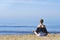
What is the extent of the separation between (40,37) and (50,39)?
53.9 inches

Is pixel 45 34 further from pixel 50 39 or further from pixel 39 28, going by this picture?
pixel 50 39

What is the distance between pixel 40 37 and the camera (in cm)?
1966

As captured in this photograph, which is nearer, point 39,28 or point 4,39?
point 4,39

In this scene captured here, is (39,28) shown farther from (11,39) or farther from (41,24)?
(11,39)

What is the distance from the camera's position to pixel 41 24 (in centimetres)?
2033

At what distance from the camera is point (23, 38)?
19031mm

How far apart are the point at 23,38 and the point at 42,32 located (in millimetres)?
1773

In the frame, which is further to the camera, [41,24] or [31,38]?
[41,24]

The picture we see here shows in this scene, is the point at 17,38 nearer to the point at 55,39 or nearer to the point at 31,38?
the point at 31,38

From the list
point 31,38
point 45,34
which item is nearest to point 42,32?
point 45,34

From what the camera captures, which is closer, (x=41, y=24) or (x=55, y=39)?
(x=55, y=39)

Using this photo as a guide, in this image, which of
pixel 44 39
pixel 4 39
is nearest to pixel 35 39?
pixel 44 39

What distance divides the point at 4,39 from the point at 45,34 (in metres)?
2.82

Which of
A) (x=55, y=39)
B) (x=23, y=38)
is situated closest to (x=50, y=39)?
(x=55, y=39)
